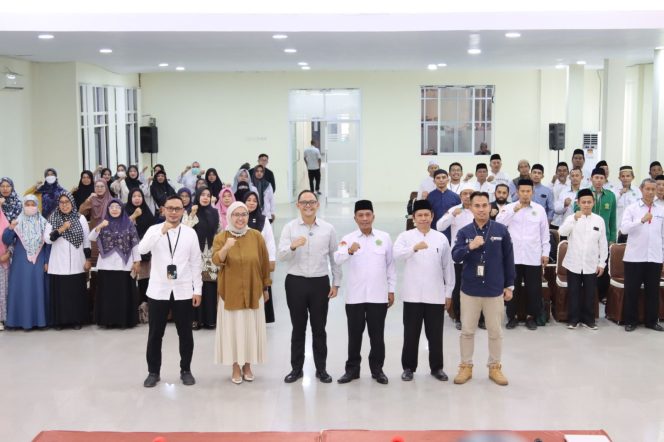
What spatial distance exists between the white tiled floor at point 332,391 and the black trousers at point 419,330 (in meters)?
0.19

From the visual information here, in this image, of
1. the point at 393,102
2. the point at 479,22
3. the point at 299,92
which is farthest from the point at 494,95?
the point at 479,22

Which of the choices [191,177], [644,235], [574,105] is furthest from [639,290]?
[574,105]

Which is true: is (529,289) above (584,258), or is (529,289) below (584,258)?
below

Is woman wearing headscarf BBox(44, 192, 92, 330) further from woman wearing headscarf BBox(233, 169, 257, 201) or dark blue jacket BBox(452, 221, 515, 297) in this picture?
dark blue jacket BBox(452, 221, 515, 297)

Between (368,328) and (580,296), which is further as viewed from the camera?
(580,296)

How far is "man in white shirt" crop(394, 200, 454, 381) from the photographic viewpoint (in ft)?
24.3

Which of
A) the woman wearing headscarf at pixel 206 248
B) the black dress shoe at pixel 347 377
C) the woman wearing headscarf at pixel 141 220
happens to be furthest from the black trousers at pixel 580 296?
the woman wearing headscarf at pixel 141 220

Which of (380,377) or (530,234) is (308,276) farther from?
(530,234)

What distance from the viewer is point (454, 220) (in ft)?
31.2

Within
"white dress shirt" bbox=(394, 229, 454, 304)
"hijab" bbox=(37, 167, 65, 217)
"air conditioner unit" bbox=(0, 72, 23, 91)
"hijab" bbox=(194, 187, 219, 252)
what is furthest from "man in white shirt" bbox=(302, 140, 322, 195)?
"white dress shirt" bbox=(394, 229, 454, 304)

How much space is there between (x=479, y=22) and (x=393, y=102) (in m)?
10.6

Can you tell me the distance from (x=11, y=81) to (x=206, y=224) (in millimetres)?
7043

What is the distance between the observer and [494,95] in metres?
21.8

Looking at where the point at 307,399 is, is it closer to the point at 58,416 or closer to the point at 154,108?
the point at 58,416
